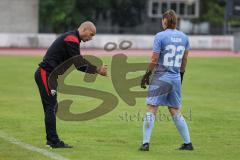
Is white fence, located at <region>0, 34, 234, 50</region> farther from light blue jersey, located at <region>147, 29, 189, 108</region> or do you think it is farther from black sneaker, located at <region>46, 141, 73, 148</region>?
light blue jersey, located at <region>147, 29, 189, 108</region>

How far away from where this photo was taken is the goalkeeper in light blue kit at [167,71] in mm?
11430

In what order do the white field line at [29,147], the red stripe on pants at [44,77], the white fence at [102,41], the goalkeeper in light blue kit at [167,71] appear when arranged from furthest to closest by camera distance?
the white fence at [102,41]
the red stripe on pants at [44,77]
the goalkeeper in light blue kit at [167,71]
the white field line at [29,147]

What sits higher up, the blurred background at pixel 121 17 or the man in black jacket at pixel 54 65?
the man in black jacket at pixel 54 65

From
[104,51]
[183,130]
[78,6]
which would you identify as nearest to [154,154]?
[183,130]

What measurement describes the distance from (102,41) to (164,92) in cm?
3734

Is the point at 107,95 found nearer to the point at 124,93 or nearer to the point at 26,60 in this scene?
the point at 124,93

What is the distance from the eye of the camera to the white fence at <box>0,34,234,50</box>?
158 ft

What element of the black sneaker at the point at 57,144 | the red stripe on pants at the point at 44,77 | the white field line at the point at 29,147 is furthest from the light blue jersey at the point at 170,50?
the white field line at the point at 29,147

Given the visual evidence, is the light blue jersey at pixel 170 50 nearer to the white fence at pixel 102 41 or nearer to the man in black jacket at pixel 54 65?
the man in black jacket at pixel 54 65

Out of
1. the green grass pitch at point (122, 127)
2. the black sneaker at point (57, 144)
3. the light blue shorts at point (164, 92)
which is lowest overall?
the green grass pitch at point (122, 127)

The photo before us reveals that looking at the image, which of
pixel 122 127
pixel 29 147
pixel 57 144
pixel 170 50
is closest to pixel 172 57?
pixel 170 50

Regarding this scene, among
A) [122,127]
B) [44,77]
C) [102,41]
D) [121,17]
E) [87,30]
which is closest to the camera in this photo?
[87,30]

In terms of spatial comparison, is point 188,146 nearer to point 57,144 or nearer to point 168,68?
point 168,68

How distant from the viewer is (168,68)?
1150cm
